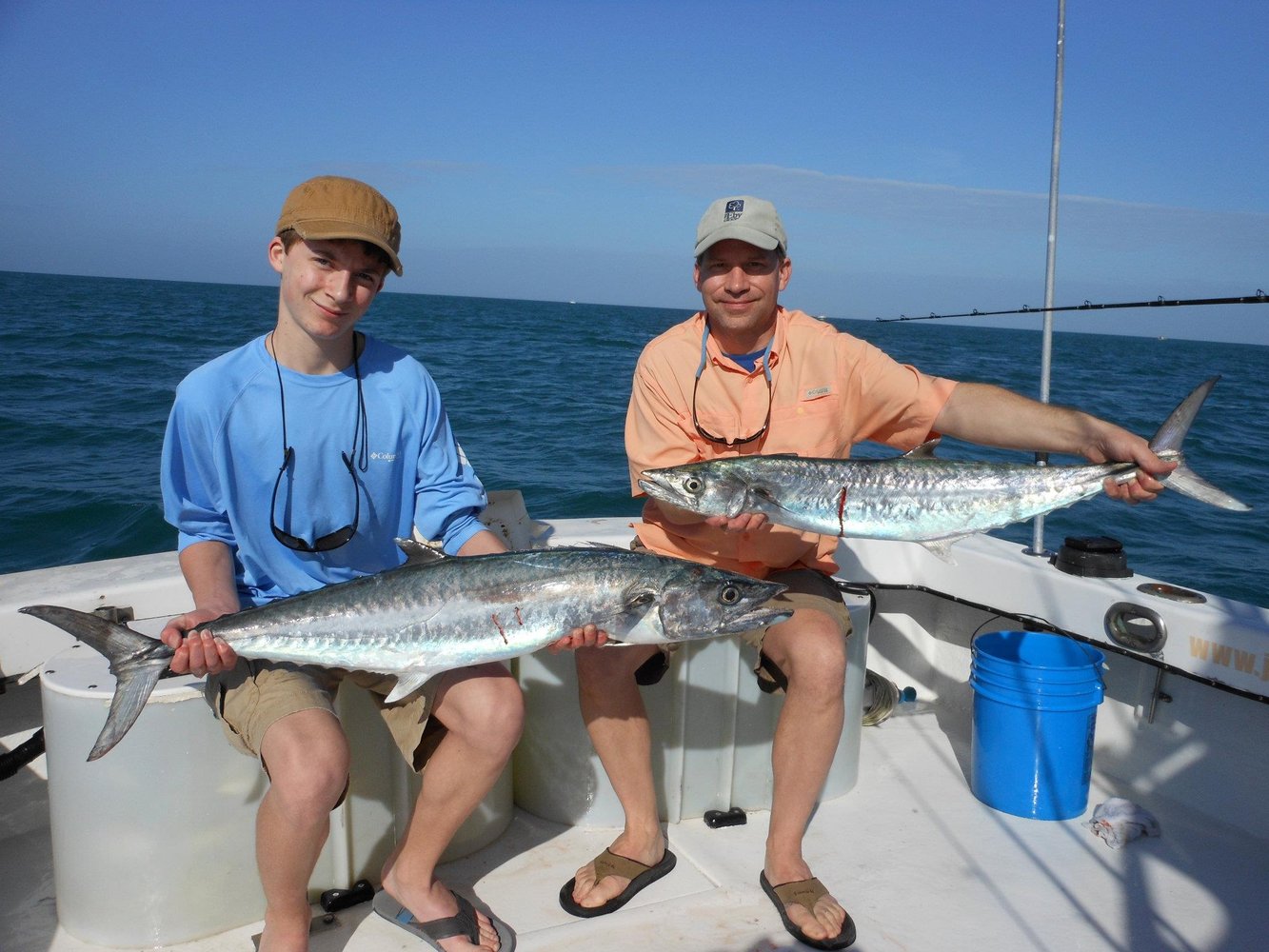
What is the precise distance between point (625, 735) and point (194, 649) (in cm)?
133

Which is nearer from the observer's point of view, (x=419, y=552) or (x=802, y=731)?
(x=419, y=552)

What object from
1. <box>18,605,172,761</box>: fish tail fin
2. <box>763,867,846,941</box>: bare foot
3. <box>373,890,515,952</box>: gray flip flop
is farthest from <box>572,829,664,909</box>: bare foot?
<box>18,605,172,761</box>: fish tail fin

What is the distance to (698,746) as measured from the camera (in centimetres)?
352

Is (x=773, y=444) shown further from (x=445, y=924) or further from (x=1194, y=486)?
(x=445, y=924)

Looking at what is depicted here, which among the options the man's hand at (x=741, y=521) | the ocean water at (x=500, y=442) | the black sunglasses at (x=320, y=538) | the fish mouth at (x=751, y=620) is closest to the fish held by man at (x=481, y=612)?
the fish mouth at (x=751, y=620)

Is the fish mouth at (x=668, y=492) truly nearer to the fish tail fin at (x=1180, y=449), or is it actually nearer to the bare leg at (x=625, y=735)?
the bare leg at (x=625, y=735)

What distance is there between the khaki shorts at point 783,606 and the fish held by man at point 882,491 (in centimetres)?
23

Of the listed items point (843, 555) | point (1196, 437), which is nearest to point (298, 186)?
point (843, 555)

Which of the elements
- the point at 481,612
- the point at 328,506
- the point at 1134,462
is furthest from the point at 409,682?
the point at 1134,462

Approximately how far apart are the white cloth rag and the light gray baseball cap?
234 centimetres

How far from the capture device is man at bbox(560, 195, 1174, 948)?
301 cm

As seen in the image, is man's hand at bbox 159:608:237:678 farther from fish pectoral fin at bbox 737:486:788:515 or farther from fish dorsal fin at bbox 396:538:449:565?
fish pectoral fin at bbox 737:486:788:515

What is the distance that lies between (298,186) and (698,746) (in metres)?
2.29

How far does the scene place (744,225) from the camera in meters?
3.23
